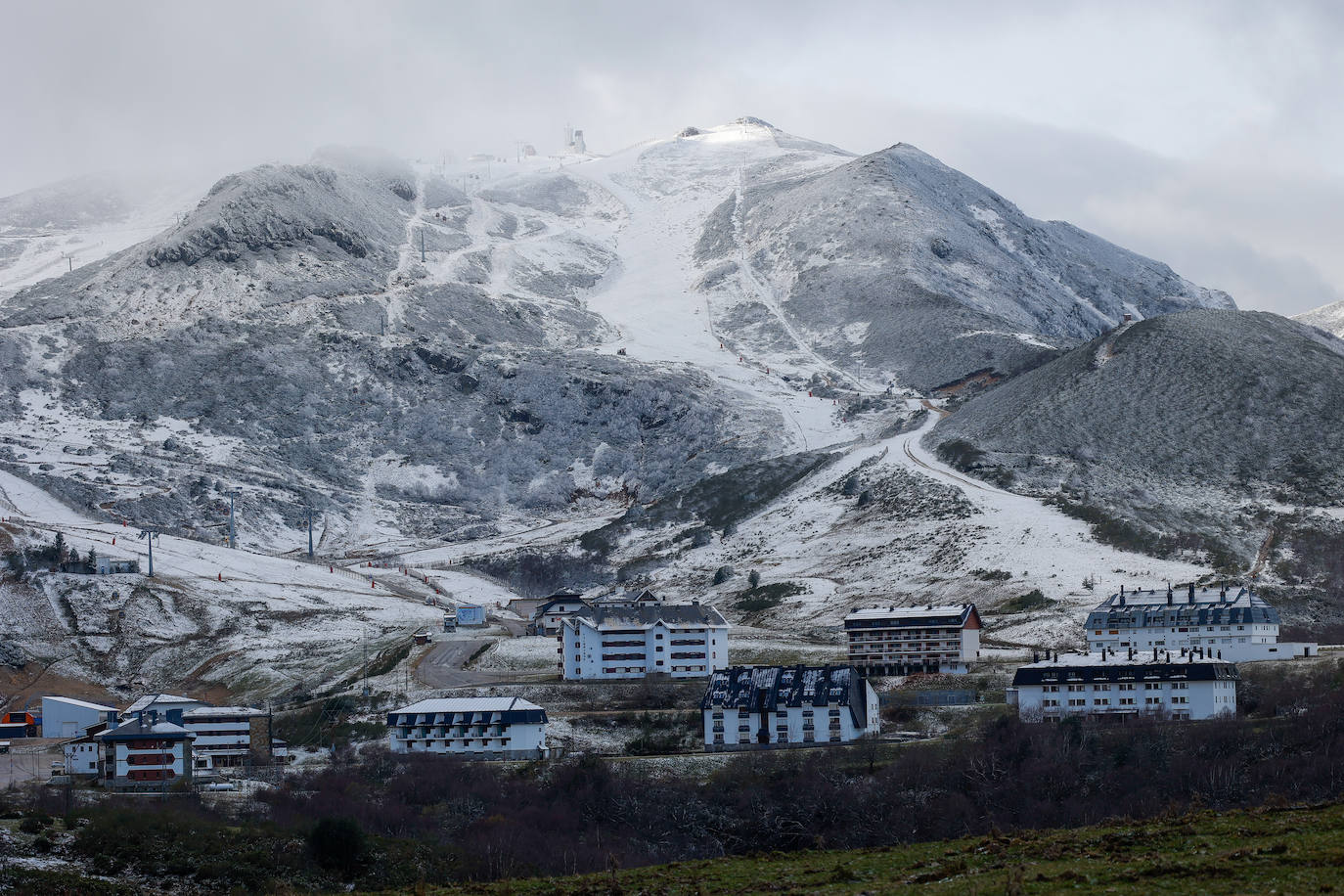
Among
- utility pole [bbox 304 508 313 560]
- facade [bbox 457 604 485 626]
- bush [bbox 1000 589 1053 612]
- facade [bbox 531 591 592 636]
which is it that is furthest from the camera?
utility pole [bbox 304 508 313 560]

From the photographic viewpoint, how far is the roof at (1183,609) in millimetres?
95500

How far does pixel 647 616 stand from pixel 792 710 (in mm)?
22939

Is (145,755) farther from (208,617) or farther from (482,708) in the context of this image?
(208,617)

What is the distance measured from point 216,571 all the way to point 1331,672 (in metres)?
100

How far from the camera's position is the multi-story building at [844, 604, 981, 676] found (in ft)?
325

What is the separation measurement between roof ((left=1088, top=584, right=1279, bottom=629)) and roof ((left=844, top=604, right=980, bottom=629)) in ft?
27.7

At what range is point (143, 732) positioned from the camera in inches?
3049

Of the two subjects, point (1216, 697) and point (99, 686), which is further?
point (99, 686)

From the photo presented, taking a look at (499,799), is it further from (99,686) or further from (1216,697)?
(99,686)

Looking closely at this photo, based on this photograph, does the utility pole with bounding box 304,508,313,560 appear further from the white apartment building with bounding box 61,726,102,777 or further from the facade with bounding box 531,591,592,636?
the white apartment building with bounding box 61,726,102,777

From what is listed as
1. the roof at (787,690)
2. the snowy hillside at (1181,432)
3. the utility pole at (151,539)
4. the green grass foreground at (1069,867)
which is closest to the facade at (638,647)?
the roof at (787,690)

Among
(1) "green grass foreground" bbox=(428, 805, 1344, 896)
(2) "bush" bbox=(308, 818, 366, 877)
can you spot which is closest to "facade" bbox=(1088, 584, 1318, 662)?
(2) "bush" bbox=(308, 818, 366, 877)

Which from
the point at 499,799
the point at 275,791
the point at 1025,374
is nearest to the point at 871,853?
the point at 499,799

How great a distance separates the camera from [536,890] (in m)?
39.4
